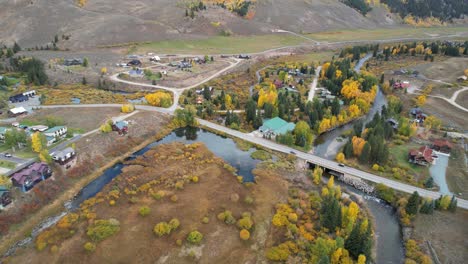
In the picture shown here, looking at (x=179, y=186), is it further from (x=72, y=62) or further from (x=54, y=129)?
(x=72, y=62)

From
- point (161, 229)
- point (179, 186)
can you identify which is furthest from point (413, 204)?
point (161, 229)

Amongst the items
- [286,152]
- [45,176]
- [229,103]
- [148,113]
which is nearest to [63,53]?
[148,113]

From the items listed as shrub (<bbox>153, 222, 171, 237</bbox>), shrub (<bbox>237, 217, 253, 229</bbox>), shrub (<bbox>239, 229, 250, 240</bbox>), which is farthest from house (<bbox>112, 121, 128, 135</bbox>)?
shrub (<bbox>239, 229, 250, 240</bbox>)

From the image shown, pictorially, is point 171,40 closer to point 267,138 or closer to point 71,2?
point 71,2

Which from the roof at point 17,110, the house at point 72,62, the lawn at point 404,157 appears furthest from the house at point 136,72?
the lawn at point 404,157

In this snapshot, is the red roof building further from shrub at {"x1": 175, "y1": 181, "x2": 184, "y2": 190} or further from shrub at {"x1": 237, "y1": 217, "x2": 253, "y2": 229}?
shrub at {"x1": 175, "y1": 181, "x2": 184, "y2": 190}
